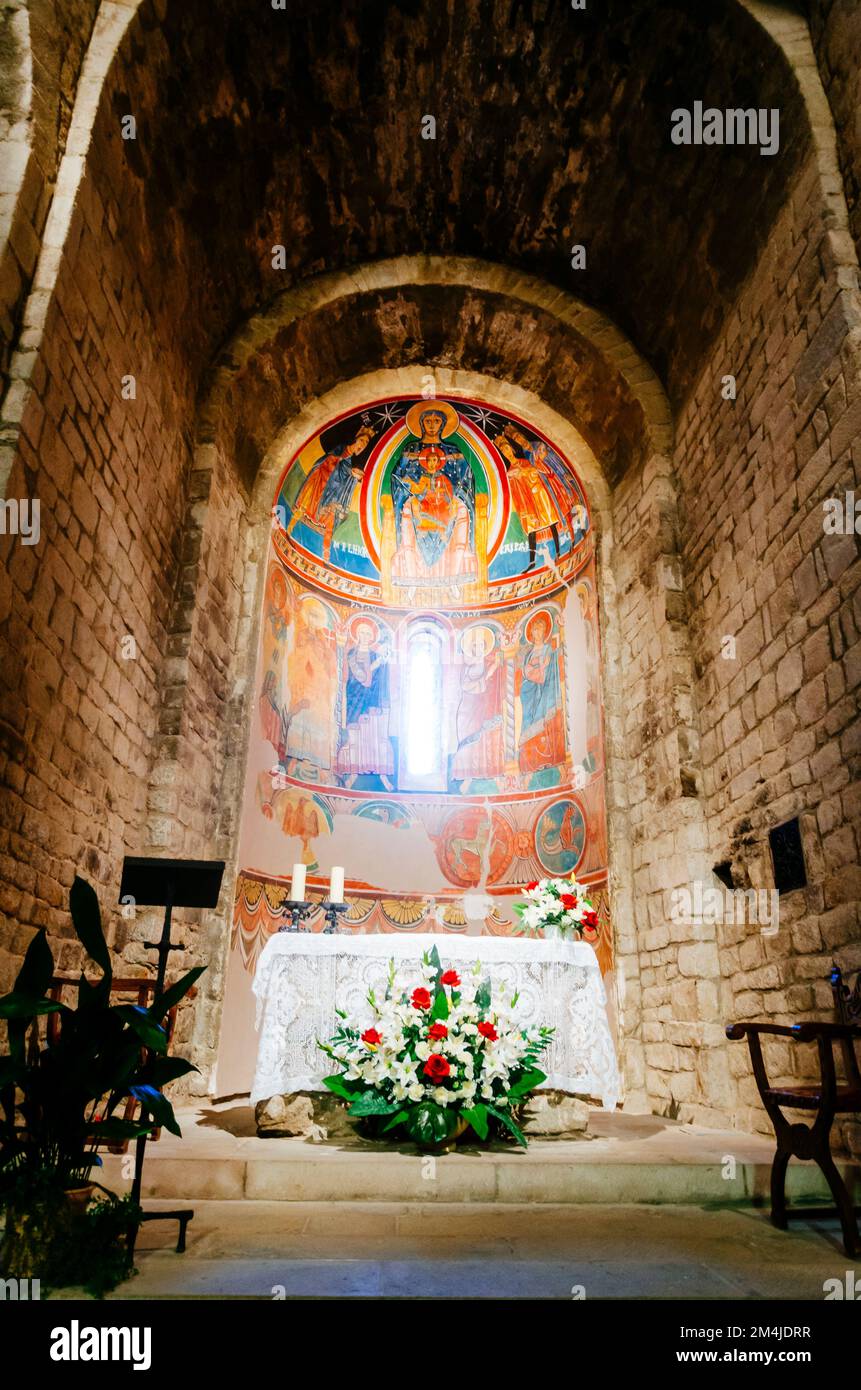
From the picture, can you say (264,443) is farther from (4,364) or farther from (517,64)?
(4,364)

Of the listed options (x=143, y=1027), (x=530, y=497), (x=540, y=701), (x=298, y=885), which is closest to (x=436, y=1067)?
(x=298, y=885)

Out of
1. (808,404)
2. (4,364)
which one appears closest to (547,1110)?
(808,404)

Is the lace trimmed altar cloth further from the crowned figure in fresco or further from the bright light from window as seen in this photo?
the crowned figure in fresco

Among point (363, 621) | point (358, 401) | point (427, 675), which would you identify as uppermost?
point (358, 401)

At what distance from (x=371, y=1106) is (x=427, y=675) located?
6.64 m

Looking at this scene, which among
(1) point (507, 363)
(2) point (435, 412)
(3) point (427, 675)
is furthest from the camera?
(3) point (427, 675)

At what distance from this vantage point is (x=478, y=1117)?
399cm

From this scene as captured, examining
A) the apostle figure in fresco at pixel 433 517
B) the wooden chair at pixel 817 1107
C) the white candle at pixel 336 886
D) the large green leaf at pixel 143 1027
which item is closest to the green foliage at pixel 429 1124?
the wooden chair at pixel 817 1107

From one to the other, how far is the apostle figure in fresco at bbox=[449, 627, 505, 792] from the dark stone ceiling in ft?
12.3

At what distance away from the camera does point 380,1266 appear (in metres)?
2.58

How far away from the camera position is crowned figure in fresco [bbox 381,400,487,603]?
10.3 metres

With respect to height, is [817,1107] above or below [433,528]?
below

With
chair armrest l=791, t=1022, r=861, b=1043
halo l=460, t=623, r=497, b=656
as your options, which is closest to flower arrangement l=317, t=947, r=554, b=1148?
chair armrest l=791, t=1022, r=861, b=1043

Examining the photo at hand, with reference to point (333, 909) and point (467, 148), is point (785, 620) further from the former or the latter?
point (467, 148)
